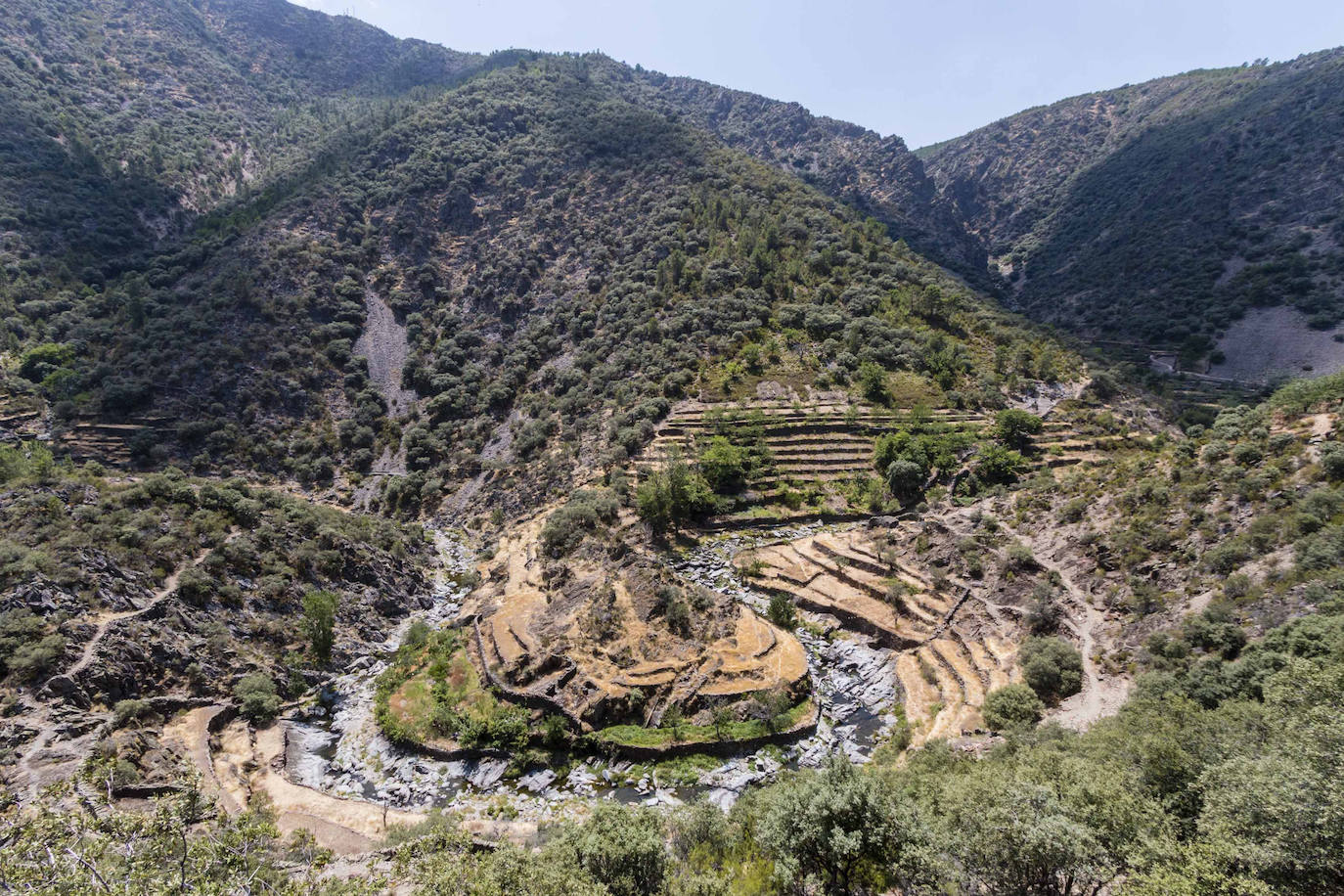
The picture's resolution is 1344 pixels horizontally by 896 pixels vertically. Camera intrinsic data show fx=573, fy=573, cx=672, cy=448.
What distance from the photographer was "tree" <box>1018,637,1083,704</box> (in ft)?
97.8

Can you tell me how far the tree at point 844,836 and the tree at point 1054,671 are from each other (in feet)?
55.4

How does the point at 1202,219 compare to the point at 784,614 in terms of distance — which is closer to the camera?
the point at 784,614

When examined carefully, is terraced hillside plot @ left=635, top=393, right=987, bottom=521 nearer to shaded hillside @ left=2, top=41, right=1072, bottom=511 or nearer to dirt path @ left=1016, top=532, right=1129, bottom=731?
shaded hillside @ left=2, top=41, right=1072, bottom=511

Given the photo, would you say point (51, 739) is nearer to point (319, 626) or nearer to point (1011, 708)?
point (319, 626)

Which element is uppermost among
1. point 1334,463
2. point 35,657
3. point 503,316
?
point 503,316

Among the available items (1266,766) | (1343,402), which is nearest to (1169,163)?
(1343,402)

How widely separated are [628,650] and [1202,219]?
155 metres

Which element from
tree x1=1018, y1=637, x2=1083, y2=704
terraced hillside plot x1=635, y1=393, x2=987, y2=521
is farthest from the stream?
terraced hillside plot x1=635, y1=393, x2=987, y2=521

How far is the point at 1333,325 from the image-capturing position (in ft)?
286

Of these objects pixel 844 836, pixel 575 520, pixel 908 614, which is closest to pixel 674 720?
pixel 844 836

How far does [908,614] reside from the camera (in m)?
40.1

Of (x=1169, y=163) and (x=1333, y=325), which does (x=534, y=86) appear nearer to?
(x=1169, y=163)

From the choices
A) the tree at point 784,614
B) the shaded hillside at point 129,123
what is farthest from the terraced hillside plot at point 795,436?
the shaded hillside at point 129,123

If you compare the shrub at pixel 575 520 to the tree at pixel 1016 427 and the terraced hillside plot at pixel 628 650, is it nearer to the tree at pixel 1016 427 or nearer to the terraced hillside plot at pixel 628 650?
the terraced hillside plot at pixel 628 650
